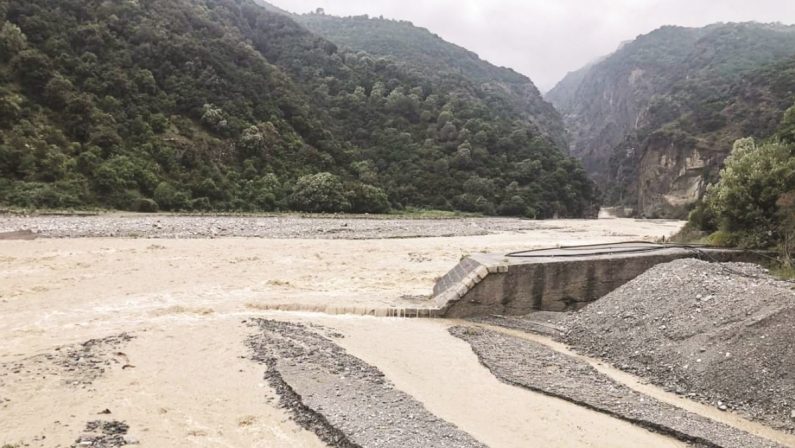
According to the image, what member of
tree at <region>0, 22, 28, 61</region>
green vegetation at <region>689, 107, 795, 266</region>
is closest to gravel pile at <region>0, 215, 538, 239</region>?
tree at <region>0, 22, 28, 61</region>

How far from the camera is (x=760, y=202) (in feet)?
54.1

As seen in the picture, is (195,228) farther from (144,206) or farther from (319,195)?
(319,195)

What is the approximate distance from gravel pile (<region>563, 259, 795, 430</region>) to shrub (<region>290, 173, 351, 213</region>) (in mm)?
41656

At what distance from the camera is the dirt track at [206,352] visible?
701 cm

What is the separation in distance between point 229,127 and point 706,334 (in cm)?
5363

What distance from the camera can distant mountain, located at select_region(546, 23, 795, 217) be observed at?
9081 cm

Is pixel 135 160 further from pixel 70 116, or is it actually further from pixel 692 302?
pixel 692 302

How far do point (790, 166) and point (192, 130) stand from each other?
50.0m

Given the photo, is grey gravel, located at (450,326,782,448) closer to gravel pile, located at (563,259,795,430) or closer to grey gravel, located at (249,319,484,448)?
gravel pile, located at (563,259,795,430)

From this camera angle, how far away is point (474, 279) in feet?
46.1

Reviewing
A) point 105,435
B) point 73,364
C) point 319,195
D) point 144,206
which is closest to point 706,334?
point 105,435

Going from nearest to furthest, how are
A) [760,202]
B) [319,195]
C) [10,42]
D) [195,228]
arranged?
1. [760,202]
2. [195,228]
3. [10,42]
4. [319,195]

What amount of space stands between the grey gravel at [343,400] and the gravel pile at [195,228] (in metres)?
20.7

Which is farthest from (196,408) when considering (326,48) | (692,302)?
(326,48)
